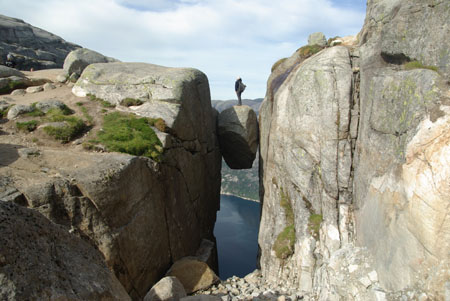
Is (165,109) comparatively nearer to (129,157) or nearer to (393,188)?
(129,157)

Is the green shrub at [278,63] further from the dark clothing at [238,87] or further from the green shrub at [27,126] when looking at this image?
the green shrub at [27,126]

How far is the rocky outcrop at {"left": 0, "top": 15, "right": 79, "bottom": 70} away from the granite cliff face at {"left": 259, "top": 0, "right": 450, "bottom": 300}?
52551 mm

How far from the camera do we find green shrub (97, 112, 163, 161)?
17.6m

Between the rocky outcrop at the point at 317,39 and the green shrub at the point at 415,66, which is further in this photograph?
the rocky outcrop at the point at 317,39

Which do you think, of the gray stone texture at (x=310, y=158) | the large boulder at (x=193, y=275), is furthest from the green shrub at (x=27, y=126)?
the gray stone texture at (x=310, y=158)

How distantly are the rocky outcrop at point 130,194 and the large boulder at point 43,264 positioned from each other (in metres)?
6.93

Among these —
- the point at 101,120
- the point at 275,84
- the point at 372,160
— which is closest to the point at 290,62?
the point at 275,84

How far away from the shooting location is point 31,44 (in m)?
62.2

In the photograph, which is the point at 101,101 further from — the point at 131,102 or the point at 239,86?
the point at 239,86

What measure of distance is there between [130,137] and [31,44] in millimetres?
60817

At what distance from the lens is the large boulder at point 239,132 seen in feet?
105

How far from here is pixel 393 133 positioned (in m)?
12.1

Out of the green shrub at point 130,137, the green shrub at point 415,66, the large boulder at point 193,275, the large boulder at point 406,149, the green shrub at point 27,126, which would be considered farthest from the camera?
the green shrub at point 27,126

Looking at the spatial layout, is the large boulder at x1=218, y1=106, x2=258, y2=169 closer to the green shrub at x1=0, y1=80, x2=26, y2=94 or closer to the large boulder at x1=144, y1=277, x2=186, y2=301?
the green shrub at x1=0, y1=80, x2=26, y2=94
